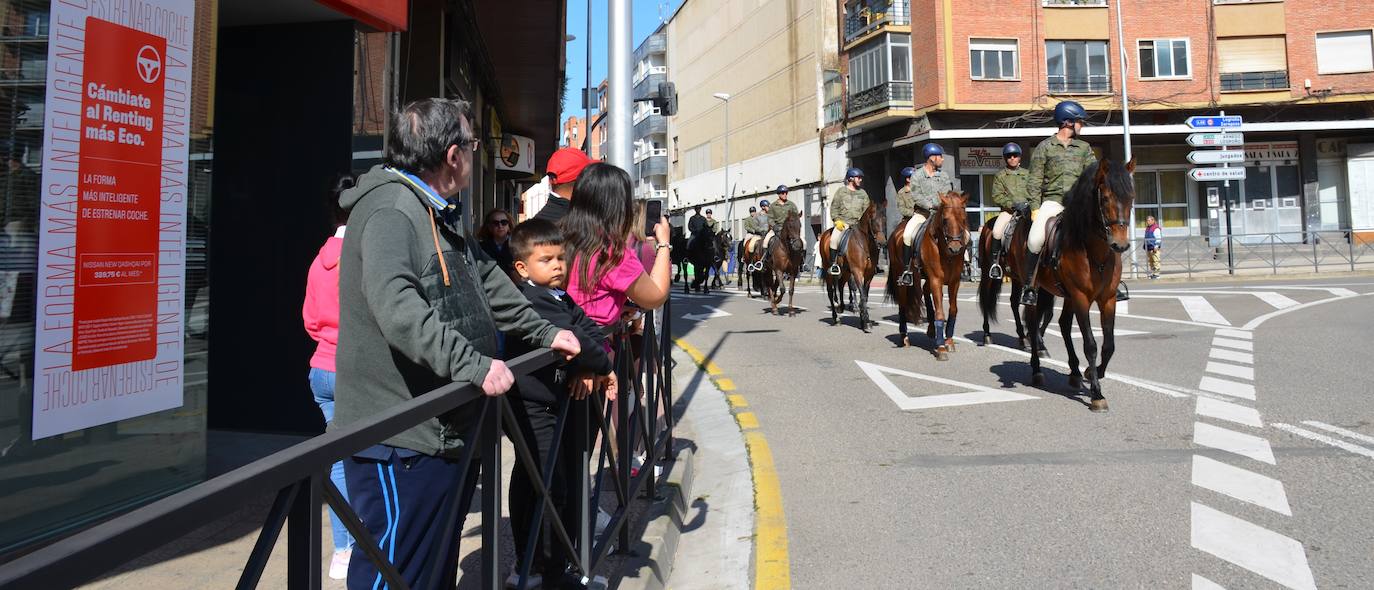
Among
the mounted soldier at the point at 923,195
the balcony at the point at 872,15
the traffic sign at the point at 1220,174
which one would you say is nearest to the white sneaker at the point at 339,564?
the mounted soldier at the point at 923,195

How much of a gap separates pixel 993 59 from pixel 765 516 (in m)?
34.1

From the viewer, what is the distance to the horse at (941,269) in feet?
35.3

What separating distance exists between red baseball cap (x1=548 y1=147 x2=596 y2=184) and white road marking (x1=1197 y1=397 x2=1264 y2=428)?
5.40m

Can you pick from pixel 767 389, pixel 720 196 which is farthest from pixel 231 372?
pixel 720 196

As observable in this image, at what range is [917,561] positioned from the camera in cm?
427

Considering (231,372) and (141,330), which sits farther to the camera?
(231,372)

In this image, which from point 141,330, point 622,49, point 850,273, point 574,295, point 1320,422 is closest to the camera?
point 574,295

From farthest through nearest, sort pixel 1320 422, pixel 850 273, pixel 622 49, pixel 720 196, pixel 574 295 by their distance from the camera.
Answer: pixel 720 196, pixel 850 273, pixel 622 49, pixel 1320 422, pixel 574 295

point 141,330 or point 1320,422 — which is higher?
point 141,330

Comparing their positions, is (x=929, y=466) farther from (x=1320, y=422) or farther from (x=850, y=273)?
(x=850, y=273)

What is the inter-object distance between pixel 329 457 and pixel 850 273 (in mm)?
12908

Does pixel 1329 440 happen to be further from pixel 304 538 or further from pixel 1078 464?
pixel 304 538

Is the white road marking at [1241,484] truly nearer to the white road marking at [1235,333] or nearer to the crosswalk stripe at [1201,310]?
the white road marking at [1235,333]

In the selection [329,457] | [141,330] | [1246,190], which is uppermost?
[1246,190]
